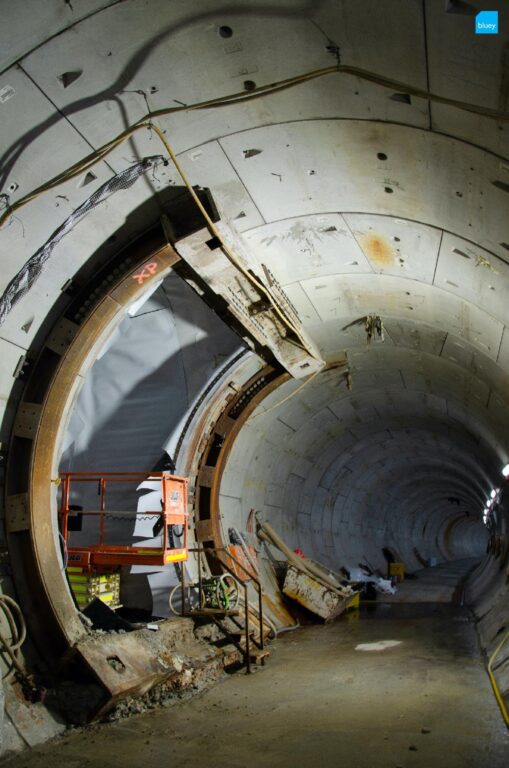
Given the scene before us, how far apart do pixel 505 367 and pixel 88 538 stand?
6172mm

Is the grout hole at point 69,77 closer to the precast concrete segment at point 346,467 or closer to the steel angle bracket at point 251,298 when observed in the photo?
the steel angle bracket at point 251,298

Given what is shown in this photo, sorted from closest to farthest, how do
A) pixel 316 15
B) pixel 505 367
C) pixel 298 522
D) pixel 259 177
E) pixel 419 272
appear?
1. pixel 316 15
2. pixel 259 177
3. pixel 419 272
4. pixel 505 367
5. pixel 298 522

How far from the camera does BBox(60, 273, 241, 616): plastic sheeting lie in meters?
9.23

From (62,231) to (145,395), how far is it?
4.49m

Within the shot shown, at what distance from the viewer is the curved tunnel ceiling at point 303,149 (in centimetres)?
388

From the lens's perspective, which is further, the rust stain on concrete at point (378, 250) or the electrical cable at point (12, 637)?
the rust stain on concrete at point (378, 250)

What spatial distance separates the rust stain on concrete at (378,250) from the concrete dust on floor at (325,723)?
14.7 feet

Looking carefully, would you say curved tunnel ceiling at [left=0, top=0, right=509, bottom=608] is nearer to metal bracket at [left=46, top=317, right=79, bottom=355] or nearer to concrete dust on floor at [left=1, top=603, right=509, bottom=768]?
metal bracket at [left=46, top=317, right=79, bottom=355]

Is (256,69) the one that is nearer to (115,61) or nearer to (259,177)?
(115,61)

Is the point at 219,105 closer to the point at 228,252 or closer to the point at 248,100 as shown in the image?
the point at 248,100

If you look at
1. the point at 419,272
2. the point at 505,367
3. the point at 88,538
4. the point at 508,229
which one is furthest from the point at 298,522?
the point at 508,229

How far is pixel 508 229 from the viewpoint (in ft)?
16.5

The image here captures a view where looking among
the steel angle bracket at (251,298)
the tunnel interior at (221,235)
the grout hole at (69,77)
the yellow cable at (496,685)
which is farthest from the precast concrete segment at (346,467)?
the grout hole at (69,77)

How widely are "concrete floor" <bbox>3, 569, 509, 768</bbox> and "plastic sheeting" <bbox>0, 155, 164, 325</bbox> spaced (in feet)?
11.8
